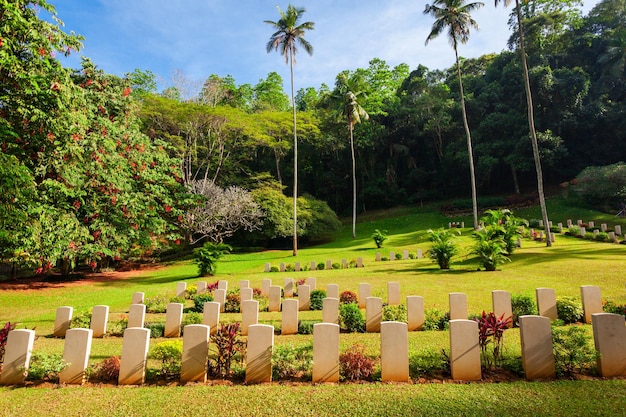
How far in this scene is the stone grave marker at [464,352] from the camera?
200 inches

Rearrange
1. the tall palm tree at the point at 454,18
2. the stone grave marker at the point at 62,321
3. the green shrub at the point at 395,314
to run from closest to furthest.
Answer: the green shrub at the point at 395,314
the stone grave marker at the point at 62,321
the tall palm tree at the point at 454,18

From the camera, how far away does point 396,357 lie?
16.9 ft

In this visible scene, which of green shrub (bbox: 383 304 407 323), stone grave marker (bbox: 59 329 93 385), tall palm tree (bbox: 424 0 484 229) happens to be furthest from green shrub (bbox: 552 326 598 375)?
tall palm tree (bbox: 424 0 484 229)

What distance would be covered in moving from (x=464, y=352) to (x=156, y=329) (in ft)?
22.9

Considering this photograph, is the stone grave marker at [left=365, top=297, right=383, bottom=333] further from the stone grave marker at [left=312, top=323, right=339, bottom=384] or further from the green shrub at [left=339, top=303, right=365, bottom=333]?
the stone grave marker at [left=312, top=323, right=339, bottom=384]

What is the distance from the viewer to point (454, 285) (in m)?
12.6

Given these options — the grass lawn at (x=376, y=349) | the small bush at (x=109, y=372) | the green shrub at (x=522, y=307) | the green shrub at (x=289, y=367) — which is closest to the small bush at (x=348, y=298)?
the grass lawn at (x=376, y=349)

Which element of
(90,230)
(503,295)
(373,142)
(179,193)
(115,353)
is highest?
(373,142)

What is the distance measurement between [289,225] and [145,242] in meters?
14.5

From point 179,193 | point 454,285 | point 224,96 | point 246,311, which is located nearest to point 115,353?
point 246,311

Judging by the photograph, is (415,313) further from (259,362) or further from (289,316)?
(259,362)

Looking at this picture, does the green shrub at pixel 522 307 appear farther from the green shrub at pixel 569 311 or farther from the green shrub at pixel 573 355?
the green shrub at pixel 573 355

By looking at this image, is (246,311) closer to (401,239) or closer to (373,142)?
(401,239)

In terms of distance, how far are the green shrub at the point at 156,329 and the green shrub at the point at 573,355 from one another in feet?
26.5
